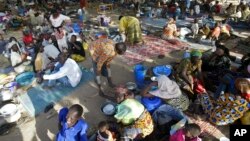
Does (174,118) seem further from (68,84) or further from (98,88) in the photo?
A: (68,84)

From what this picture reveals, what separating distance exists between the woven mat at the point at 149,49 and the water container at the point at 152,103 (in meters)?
2.49

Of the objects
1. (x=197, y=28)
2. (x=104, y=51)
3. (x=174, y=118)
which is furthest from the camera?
(x=197, y=28)

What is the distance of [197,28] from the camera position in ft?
25.4

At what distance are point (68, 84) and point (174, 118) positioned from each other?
263cm

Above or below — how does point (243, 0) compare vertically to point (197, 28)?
above

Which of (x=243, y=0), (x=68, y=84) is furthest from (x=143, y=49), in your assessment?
(x=243, y=0)

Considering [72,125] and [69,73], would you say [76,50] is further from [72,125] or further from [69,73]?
[72,125]

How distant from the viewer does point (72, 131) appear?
10.7 ft

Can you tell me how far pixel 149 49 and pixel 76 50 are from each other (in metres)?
2.11

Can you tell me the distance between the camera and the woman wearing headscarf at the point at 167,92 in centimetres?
395

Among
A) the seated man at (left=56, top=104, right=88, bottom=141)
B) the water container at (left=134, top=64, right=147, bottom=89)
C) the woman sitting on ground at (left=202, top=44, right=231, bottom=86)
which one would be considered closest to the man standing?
the water container at (left=134, top=64, right=147, bottom=89)

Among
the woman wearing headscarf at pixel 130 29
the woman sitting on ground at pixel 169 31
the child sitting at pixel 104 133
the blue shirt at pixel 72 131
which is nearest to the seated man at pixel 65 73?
the blue shirt at pixel 72 131

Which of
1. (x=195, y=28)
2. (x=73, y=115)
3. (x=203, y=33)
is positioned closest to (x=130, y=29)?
(x=195, y=28)

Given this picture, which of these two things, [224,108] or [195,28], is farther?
[195,28]
